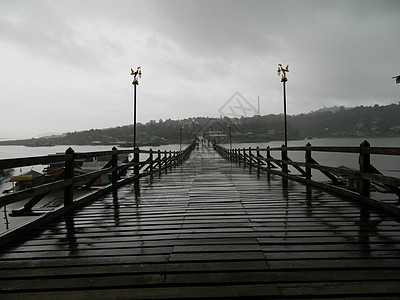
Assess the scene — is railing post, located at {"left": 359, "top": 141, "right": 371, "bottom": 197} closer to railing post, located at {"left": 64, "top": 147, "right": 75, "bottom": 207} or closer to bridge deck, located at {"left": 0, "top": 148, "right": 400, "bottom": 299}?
bridge deck, located at {"left": 0, "top": 148, "right": 400, "bottom": 299}

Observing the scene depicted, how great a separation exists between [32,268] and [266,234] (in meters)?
2.61

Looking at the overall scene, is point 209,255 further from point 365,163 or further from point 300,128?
point 300,128

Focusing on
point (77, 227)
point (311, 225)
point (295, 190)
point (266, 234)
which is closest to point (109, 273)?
point (77, 227)

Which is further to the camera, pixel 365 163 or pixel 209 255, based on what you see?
pixel 365 163

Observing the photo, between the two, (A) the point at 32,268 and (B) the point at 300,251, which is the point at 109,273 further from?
(B) the point at 300,251

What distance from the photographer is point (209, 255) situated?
2.34 m

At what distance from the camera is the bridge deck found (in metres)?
1.83

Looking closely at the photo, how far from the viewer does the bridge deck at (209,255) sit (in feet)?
6.00

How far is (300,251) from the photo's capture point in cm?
241

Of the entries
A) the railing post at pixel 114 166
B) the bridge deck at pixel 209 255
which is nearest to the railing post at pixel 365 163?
the bridge deck at pixel 209 255

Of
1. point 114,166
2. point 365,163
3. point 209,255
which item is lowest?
point 209,255

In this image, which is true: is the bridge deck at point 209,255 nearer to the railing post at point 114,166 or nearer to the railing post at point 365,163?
the railing post at point 365,163

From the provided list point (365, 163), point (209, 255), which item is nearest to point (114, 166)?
point (209, 255)

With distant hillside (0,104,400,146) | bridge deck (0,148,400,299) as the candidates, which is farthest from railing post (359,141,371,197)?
distant hillside (0,104,400,146)
